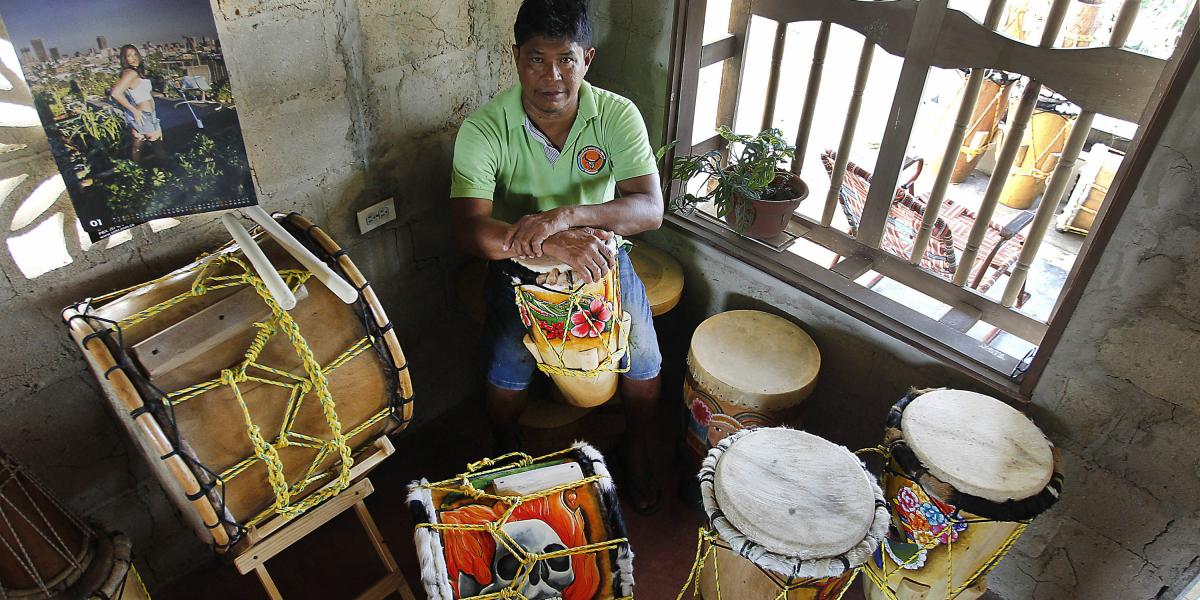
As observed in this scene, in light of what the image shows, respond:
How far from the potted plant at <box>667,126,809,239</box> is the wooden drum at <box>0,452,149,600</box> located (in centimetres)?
205

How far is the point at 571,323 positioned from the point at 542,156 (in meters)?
0.58

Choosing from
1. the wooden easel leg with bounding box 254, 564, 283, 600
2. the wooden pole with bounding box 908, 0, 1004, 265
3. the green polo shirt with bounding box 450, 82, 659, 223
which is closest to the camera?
the wooden easel leg with bounding box 254, 564, 283, 600

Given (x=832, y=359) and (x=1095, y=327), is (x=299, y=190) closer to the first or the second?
(x=832, y=359)

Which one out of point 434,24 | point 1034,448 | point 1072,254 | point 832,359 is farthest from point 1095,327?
point 1072,254

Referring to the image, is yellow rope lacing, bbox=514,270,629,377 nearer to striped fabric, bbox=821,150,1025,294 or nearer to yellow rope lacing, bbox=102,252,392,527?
yellow rope lacing, bbox=102,252,392,527

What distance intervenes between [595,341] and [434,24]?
1121 millimetres

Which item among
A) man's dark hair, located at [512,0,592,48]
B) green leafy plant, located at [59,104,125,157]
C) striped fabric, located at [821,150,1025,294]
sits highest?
man's dark hair, located at [512,0,592,48]

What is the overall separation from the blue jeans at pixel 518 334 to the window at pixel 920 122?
47cm

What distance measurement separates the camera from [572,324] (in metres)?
2.18

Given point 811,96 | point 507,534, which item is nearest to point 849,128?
point 811,96

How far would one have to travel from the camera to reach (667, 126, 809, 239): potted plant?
255 centimetres

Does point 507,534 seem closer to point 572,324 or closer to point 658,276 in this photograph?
point 572,324

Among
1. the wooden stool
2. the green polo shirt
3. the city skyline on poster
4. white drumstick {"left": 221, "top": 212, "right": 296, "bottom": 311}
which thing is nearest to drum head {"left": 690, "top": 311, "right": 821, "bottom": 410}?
the green polo shirt

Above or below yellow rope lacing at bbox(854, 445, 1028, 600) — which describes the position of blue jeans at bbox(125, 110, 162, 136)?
above
